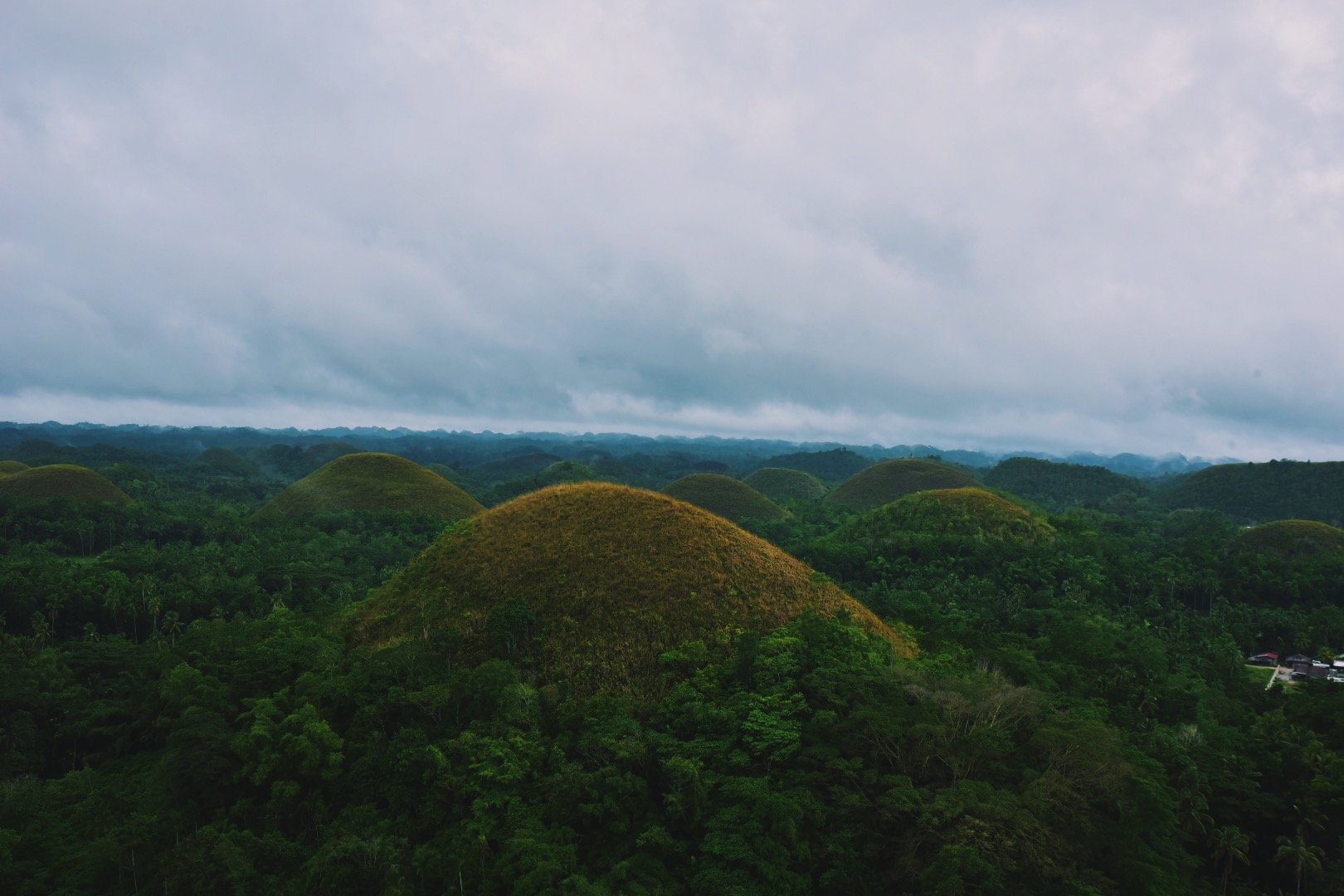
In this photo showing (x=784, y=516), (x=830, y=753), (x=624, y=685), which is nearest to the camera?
(x=830, y=753)

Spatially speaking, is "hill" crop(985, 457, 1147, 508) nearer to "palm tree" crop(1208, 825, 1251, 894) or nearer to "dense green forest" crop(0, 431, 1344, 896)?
"dense green forest" crop(0, 431, 1344, 896)

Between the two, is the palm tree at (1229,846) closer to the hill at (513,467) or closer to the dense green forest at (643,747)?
the dense green forest at (643,747)

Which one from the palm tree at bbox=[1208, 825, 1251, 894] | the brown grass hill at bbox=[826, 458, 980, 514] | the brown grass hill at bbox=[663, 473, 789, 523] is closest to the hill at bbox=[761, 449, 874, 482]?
the brown grass hill at bbox=[826, 458, 980, 514]

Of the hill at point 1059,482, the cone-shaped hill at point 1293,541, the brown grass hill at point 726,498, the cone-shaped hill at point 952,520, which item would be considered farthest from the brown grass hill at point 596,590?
the hill at point 1059,482

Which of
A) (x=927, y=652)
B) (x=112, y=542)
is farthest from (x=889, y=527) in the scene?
(x=112, y=542)

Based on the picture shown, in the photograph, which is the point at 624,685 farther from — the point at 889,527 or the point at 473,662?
the point at 889,527

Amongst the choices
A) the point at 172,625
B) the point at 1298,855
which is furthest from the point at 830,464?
the point at 1298,855

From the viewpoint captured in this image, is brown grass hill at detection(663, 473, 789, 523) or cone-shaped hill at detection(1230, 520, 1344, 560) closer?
cone-shaped hill at detection(1230, 520, 1344, 560)
